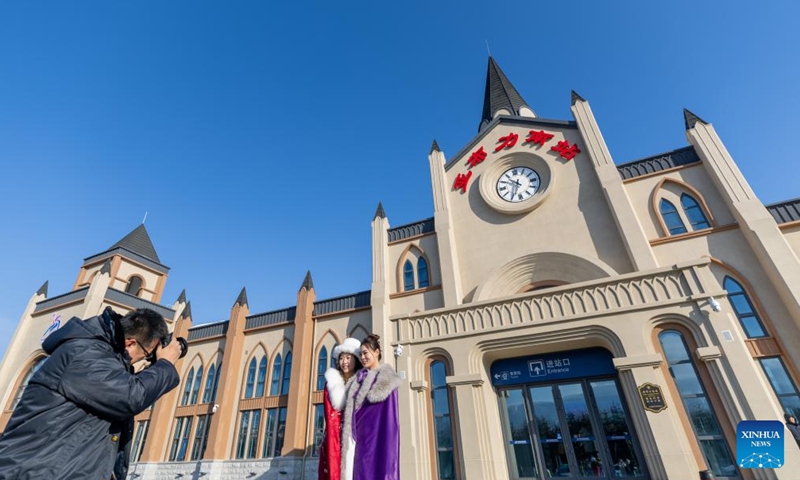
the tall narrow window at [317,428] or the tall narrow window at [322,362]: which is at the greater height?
the tall narrow window at [322,362]

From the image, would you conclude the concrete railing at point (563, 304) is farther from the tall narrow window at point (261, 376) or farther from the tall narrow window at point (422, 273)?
the tall narrow window at point (261, 376)

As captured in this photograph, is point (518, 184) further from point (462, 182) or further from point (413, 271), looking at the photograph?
point (413, 271)

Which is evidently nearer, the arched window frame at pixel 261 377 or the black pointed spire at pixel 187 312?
the arched window frame at pixel 261 377

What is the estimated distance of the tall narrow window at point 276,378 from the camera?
16452mm

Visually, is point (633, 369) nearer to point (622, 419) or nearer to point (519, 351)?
point (622, 419)

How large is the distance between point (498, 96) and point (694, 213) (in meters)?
15.4

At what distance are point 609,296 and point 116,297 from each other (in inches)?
949

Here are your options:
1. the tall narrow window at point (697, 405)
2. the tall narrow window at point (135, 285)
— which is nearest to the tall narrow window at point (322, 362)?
the tall narrow window at point (697, 405)

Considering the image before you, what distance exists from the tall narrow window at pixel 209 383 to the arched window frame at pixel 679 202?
65.1 feet

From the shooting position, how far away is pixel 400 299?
14586 millimetres

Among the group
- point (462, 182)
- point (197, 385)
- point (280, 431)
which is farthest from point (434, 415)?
point (197, 385)

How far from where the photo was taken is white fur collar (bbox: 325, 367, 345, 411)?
3.39 m

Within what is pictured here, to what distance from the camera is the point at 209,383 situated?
18.1m

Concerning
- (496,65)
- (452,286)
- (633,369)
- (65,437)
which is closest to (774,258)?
(633,369)
